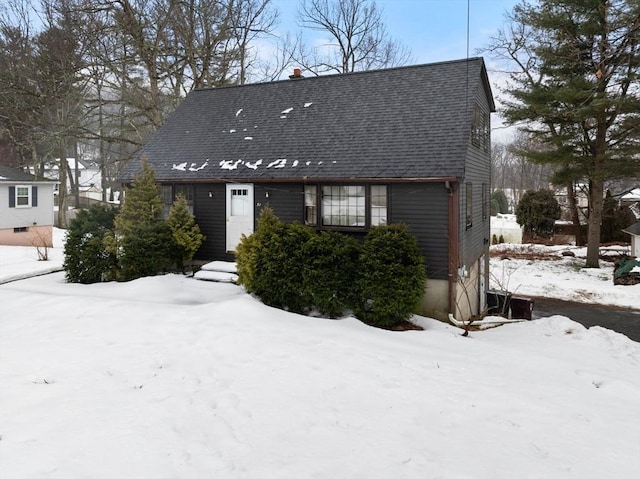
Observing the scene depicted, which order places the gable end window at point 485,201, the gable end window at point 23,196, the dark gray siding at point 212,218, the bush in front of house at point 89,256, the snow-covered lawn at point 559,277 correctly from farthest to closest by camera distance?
the gable end window at point 23,196 < the snow-covered lawn at point 559,277 < the gable end window at point 485,201 < the dark gray siding at point 212,218 < the bush in front of house at point 89,256

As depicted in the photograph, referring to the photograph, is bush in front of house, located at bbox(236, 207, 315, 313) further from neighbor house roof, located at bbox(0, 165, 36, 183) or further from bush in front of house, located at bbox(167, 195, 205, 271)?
neighbor house roof, located at bbox(0, 165, 36, 183)

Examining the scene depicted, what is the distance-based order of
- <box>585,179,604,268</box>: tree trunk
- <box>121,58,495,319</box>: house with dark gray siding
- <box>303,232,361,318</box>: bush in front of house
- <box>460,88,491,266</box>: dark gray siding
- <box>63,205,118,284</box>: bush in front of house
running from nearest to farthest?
<box>303,232,361,318</box>: bush in front of house
<box>121,58,495,319</box>: house with dark gray siding
<box>460,88,491,266</box>: dark gray siding
<box>63,205,118,284</box>: bush in front of house
<box>585,179,604,268</box>: tree trunk

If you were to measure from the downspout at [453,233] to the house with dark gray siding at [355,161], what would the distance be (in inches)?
0.9

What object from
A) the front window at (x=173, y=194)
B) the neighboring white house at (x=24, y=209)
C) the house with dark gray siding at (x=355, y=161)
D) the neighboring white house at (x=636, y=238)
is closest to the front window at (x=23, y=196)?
the neighboring white house at (x=24, y=209)

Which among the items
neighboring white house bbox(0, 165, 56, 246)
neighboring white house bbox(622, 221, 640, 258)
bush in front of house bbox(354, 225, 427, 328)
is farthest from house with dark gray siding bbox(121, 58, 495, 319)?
neighboring white house bbox(0, 165, 56, 246)

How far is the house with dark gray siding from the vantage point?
410 inches

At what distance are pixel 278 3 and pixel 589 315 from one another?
A: 70.6 ft

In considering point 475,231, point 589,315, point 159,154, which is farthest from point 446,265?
point 159,154

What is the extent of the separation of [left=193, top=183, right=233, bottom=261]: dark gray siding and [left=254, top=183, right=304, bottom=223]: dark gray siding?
121 cm

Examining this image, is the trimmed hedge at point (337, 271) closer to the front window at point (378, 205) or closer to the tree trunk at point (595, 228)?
the front window at point (378, 205)

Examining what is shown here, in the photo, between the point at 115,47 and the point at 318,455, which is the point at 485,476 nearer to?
the point at 318,455

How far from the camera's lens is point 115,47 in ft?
67.0

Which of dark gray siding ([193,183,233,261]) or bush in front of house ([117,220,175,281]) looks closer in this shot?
bush in front of house ([117,220,175,281])

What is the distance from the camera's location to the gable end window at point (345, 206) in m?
11.0
